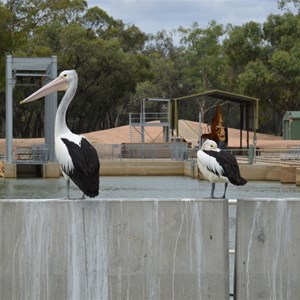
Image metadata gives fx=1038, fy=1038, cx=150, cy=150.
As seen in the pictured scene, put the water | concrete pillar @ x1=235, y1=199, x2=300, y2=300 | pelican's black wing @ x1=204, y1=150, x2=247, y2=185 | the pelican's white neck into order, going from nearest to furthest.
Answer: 1. concrete pillar @ x1=235, y1=199, x2=300, y2=300
2. the pelican's white neck
3. pelican's black wing @ x1=204, y1=150, x2=247, y2=185
4. the water

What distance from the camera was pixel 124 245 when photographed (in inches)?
408

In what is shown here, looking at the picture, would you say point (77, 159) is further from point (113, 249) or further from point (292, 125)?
point (292, 125)

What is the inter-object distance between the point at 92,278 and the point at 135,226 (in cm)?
68

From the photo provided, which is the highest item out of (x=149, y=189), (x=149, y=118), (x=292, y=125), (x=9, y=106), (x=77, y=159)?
(x=9, y=106)

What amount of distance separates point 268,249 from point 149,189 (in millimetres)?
32115

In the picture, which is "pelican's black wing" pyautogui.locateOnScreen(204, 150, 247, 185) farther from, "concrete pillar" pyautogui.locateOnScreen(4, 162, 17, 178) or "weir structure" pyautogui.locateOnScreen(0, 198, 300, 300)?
"concrete pillar" pyautogui.locateOnScreen(4, 162, 17, 178)

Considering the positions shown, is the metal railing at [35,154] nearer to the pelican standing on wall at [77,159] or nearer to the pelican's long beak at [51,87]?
the pelican's long beak at [51,87]

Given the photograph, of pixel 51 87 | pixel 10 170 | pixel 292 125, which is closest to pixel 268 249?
pixel 51 87

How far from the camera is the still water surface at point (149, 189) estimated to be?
3819cm

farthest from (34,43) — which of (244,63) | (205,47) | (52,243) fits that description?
(52,243)

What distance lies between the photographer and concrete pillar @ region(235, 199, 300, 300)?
1041cm

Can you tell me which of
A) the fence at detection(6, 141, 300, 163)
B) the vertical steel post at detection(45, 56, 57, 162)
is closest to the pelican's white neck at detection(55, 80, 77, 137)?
the vertical steel post at detection(45, 56, 57, 162)

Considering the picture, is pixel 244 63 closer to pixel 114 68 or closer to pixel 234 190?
pixel 114 68

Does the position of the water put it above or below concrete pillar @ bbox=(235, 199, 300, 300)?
below
